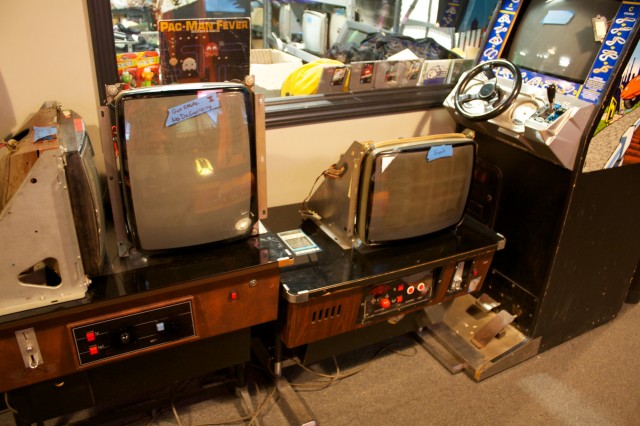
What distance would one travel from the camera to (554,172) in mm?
2045

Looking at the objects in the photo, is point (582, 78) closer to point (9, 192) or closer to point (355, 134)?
point (355, 134)

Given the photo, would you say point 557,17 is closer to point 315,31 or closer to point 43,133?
point 43,133

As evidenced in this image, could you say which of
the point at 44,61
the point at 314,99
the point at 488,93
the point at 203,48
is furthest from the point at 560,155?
the point at 44,61

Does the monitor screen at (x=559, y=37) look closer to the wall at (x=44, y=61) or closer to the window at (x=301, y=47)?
the window at (x=301, y=47)

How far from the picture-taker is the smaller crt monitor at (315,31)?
13.0ft

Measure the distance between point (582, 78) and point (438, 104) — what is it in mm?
710

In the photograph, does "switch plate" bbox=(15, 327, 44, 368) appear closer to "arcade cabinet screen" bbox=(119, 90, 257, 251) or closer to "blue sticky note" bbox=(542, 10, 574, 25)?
"arcade cabinet screen" bbox=(119, 90, 257, 251)

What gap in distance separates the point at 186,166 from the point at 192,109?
0.55ft

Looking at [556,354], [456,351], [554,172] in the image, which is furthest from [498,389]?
[554,172]

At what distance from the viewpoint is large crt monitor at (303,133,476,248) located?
179 cm

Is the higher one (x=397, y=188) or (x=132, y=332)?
(x=397, y=188)

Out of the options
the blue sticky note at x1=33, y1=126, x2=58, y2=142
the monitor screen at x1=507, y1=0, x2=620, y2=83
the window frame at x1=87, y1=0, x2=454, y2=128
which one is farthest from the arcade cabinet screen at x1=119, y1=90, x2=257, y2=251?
the monitor screen at x1=507, y1=0, x2=620, y2=83

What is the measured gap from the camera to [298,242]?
200 cm

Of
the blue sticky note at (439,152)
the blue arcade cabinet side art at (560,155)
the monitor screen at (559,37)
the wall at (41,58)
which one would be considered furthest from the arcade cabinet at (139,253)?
the monitor screen at (559,37)
